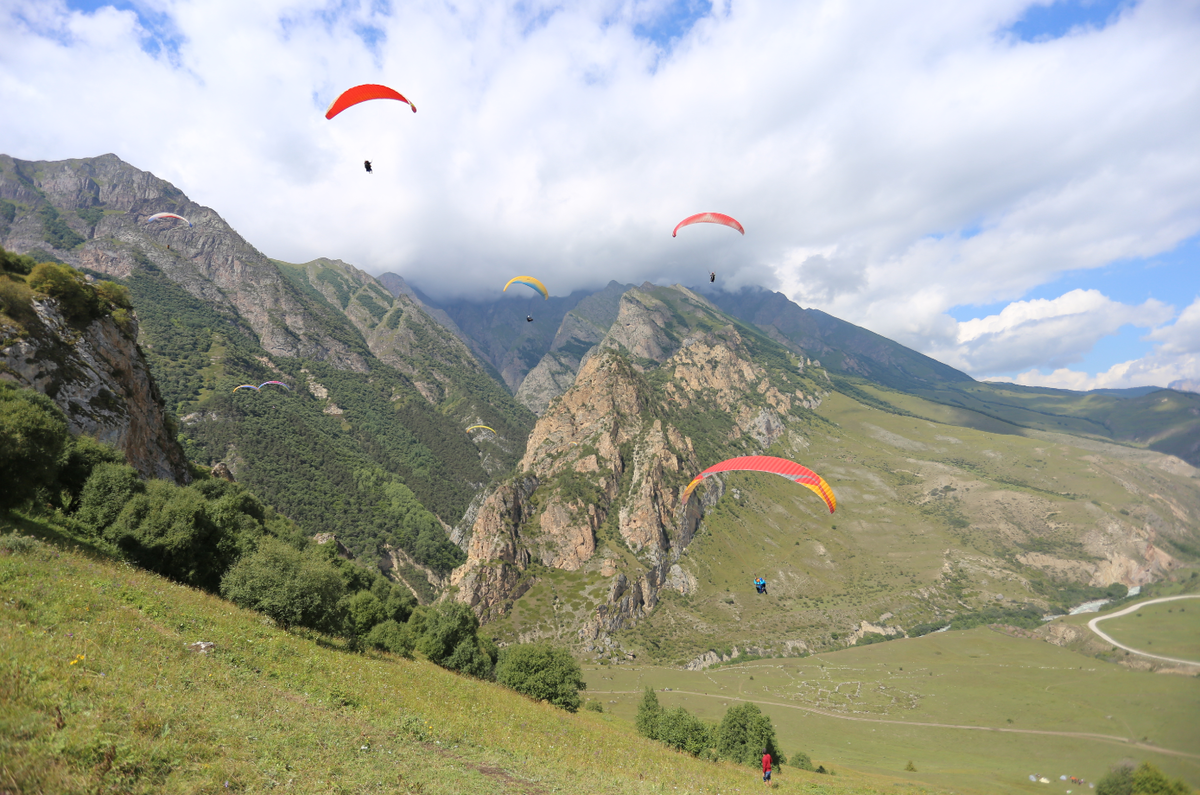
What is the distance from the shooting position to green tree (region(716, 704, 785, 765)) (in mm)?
58906

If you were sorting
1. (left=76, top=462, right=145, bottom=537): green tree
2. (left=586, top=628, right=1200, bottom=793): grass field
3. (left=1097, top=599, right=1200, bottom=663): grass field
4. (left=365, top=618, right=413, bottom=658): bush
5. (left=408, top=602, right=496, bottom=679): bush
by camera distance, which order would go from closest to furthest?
(left=76, top=462, right=145, bottom=537): green tree < (left=365, top=618, right=413, bottom=658): bush < (left=408, top=602, right=496, bottom=679): bush < (left=586, top=628, right=1200, bottom=793): grass field < (left=1097, top=599, right=1200, bottom=663): grass field

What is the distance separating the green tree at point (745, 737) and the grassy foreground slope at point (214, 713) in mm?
38348

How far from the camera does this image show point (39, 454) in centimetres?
2927

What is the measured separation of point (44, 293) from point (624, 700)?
5708 inches

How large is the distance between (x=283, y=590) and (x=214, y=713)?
804 inches

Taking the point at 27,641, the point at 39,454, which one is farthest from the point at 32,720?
the point at 39,454

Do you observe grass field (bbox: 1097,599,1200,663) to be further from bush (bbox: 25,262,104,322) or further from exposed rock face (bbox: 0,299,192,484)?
bush (bbox: 25,262,104,322)

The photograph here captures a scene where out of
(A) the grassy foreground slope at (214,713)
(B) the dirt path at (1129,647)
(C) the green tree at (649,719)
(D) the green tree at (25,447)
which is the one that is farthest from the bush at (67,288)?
(B) the dirt path at (1129,647)

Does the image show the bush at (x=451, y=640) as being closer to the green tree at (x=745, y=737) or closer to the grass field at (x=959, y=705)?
the green tree at (x=745, y=737)

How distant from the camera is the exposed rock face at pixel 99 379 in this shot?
4781 centimetres

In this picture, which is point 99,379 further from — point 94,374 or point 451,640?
point 451,640

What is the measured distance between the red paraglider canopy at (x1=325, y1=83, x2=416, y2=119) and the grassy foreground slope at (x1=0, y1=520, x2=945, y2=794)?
36.9 m

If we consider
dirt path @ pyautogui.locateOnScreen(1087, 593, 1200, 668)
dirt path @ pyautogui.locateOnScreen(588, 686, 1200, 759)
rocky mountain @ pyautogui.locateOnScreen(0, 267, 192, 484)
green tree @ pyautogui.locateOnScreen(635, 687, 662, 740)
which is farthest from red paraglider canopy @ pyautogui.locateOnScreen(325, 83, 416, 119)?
dirt path @ pyautogui.locateOnScreen(588, 686, 1200, 759)

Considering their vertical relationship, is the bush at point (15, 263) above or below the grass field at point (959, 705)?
above
